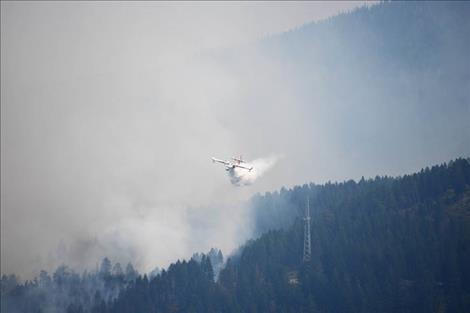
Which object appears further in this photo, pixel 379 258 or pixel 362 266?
pixel 362 266

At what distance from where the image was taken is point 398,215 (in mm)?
184750

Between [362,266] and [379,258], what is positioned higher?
[379,258]

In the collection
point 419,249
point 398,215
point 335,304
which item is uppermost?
point 398,215

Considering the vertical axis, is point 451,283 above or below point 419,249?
below

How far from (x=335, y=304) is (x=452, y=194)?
54806 mm

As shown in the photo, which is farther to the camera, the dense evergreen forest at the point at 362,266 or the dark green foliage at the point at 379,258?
the dense evergreen forest at the point at 362,266

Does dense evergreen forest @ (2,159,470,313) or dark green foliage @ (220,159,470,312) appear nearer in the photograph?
dark green foliage @ (220,159,470,312)

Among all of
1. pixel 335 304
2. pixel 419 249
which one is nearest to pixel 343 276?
pixel 335 304

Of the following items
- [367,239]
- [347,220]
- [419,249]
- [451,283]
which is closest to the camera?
[451,283]

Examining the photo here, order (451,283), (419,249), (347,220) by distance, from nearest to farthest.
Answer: (451,283) → (419,249) → (347,220)

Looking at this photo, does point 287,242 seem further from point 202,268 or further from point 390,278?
point 390,278

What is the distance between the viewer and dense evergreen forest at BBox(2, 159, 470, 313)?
15650cm

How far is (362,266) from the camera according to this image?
169875 mm

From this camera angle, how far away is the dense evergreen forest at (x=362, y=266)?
15650cm
